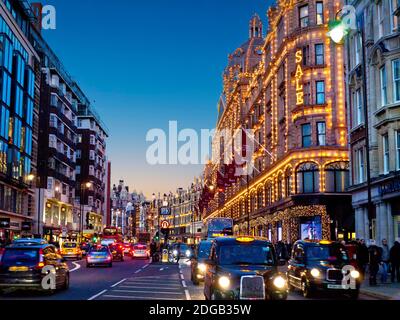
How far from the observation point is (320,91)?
169ft

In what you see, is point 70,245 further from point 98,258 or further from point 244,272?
point 244,272

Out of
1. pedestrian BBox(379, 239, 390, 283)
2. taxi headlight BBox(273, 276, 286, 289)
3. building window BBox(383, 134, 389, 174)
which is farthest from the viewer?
building window BBox(383, 134, 389, 174)

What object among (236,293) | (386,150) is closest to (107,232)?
(386,150)

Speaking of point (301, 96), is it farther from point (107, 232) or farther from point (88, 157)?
point (88, 157)

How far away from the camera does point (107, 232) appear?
83812 millimetres

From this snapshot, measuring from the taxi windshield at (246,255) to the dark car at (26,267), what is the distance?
747 cm

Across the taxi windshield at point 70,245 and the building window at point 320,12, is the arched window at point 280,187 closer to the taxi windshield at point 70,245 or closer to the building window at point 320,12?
the building window at point 320,12

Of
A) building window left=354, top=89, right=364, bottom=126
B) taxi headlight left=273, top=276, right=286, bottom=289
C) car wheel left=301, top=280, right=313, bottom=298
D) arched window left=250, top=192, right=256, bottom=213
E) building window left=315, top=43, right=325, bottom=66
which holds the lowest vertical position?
car wheel left=301, top=280, right=313, bottom=298

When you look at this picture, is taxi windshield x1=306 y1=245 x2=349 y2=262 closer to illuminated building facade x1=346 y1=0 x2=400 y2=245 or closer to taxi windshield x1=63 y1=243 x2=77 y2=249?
illuminated building facade x1=346 y1=0 x2=400 y2=245

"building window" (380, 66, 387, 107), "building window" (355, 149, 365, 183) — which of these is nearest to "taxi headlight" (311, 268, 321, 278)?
"building window" (380, 66, 387, 107)

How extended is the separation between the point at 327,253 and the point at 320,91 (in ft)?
107

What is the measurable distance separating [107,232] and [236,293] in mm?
71938

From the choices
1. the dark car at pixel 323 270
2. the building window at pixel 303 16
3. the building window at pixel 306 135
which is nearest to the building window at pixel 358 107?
the building window at pixel 306 135

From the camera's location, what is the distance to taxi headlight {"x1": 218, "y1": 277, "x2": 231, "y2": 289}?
13781mm
